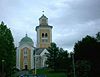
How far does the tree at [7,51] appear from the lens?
60406 millimetres

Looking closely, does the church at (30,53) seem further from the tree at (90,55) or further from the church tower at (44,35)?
the tree at (90,55)

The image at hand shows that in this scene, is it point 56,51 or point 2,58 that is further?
point 56,51

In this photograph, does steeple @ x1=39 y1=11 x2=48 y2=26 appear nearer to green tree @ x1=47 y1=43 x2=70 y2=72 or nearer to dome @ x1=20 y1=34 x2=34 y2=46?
dome @ x1=20 y1=34 x2=34 y2=46

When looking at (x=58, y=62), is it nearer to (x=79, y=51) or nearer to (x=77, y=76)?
(x=79, y=51)

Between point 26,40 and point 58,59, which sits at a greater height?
point 26,40

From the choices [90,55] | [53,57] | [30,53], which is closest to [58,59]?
[53,57]

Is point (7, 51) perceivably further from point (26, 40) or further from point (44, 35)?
point (44, 35)

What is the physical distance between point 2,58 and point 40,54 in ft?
222

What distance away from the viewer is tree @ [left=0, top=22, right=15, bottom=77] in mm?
60406

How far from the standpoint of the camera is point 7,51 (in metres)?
61.2

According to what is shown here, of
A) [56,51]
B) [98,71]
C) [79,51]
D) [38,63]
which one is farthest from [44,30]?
[98,71]

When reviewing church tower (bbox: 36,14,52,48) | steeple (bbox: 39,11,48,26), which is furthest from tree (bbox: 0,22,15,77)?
steeple (bbox: 39,11,48,26)

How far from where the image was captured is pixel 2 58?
198 feet

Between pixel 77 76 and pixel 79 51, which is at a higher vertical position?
pixel 79 51
